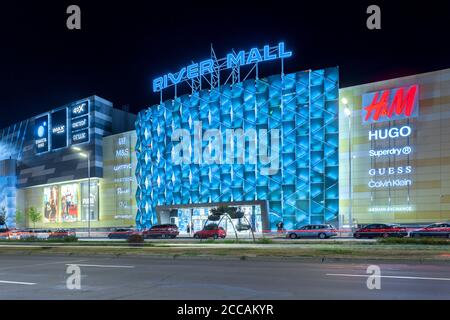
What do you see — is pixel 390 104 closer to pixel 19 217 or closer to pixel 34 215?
pixel 34 215

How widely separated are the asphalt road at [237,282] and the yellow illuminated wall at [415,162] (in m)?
33.4

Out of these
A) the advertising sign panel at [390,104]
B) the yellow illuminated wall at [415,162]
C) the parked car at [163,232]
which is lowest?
the parked car at [163,232]

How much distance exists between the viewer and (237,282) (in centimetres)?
1280

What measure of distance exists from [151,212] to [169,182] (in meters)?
5.99

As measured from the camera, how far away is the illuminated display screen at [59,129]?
90312mm

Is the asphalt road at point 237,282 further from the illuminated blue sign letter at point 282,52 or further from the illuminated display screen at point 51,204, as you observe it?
the illuminated display screen at point 51,204

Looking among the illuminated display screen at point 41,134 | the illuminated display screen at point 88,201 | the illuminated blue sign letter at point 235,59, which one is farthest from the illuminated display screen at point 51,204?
the illuminated blue sign letter at point 235,59

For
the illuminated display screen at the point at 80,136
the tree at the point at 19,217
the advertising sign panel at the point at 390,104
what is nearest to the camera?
the advertising sign panel at the point at 390,104

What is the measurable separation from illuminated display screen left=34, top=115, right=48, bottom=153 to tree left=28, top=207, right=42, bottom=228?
12612mm

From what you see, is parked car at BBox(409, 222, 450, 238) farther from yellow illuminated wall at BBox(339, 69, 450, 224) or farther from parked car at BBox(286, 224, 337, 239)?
yellow illuminated wall at BBox(339, 69, 450, 224)

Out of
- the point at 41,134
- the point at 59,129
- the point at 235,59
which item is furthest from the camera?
the point at 41,134

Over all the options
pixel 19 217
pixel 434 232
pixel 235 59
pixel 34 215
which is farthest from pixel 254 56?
pixel 19 217

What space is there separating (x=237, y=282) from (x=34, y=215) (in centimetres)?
9002

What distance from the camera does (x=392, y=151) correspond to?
49.6 metres
